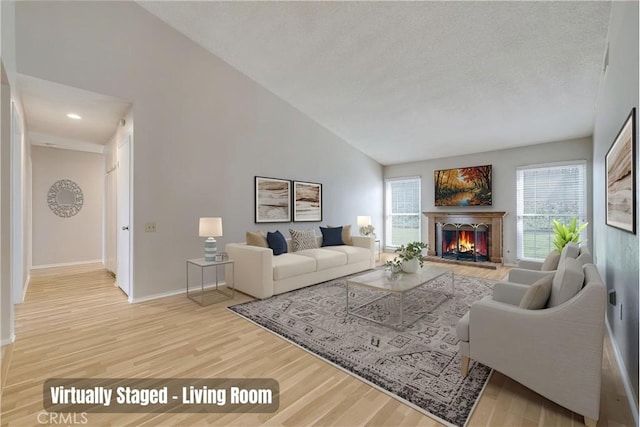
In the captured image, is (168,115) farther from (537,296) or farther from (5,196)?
(537,296)

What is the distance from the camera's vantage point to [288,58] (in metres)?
4.30

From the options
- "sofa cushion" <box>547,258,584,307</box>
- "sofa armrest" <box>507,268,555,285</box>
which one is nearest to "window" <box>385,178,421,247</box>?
"sofa armrest" <box>507,268,555,285</box>

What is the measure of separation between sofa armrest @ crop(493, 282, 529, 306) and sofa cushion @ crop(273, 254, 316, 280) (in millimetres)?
2522

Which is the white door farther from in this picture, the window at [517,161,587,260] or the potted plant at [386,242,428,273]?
the window at [517,161,587,260]

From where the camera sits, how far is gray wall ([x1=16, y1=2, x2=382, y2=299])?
3.31 metres

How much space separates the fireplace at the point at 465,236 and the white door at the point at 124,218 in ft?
20.6

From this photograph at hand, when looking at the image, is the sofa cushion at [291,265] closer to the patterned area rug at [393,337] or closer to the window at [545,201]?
the patterned area rug at [393,337]

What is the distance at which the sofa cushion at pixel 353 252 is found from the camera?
5.24m

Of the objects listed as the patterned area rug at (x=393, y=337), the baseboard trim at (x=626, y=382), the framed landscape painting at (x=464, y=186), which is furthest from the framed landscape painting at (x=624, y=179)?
the framed landscape painting at (x=464, y=186)

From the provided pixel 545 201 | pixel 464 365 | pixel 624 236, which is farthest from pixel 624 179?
pixel 545 201

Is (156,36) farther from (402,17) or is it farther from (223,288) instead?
(223,288)

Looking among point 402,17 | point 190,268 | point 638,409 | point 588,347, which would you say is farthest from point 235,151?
point 638,409

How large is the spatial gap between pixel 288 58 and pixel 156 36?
1813 millimetres

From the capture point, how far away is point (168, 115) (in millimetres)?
4121
